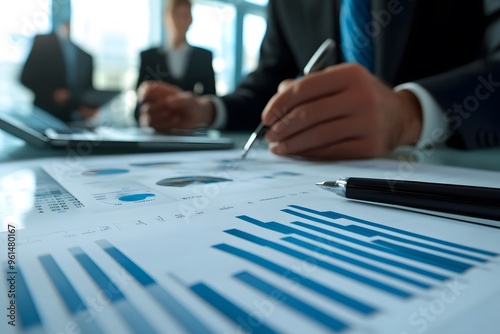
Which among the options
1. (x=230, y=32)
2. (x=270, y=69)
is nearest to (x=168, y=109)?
(x=270, y=69)

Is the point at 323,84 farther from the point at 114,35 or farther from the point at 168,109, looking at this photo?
the point at 114,35

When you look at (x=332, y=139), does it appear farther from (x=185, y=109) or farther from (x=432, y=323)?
(x=185, y=109)

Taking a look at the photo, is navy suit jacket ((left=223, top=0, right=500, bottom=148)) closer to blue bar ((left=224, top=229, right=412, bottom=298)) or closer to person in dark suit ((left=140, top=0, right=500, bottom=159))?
person in dark suit ((left=140, top=0, right=500, bottom=159))

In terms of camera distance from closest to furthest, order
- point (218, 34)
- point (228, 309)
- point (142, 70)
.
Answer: point (228, 309) → point (142, 70) → point (218, 34)

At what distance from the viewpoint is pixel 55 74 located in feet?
7.74

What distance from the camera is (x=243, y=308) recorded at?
10cm

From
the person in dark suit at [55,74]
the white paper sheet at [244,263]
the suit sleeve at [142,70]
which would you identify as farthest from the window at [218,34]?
the white paper sheet at [244,263]

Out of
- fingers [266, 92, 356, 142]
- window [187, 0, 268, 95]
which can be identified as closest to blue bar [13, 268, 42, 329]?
fingers [266, 92, 356, 142]

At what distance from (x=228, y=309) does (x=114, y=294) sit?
0.04m

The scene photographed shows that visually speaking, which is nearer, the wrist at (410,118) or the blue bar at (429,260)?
the blue bar at (429,260)

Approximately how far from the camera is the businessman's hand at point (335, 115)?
41cm

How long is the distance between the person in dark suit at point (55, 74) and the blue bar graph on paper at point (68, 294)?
223 centimetres

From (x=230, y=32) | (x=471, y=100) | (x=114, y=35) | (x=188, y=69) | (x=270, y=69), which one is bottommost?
(x=471, y=100)

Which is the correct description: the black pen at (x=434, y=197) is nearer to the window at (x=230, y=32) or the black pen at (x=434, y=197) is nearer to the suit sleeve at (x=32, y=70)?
the suit sleeve at (x=32, y=70)
